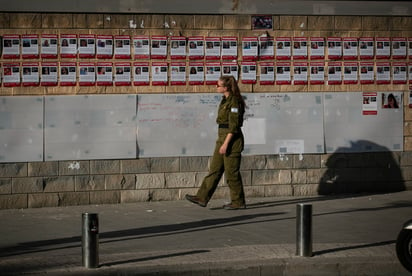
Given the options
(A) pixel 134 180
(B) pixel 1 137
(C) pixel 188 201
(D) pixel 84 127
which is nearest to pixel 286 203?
(C) pixel 188 201

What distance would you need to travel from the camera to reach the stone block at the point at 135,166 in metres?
11.8

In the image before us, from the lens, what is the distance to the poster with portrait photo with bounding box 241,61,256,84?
12.1 m

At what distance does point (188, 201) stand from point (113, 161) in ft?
4.16

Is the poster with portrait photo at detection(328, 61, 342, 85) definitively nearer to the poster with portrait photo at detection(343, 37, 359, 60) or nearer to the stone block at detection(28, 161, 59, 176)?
the poster with portrait photo at detection(343, 37, 359, 60)

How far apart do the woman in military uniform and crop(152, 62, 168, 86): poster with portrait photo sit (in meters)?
1.19

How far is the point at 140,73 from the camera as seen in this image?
11742mm

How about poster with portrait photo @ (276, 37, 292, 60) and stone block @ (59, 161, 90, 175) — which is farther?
poster with portrait photo @ (276, 37, 292, 60)

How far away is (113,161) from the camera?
1174 cm

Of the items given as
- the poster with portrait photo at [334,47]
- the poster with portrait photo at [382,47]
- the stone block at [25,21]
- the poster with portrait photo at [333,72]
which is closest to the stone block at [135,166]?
the stone block at [25,21]

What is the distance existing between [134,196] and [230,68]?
238cm

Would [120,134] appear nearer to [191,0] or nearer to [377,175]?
[191,0]

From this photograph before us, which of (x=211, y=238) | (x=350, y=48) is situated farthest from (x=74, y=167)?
(x=350, y=48)

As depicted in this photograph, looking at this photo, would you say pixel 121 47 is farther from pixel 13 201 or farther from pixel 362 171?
pixel 362 171

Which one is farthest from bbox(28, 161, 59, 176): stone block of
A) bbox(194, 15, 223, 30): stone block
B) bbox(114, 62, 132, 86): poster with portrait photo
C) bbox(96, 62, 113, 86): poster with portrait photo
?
bbox(194, 15, 223, 30): stone block
